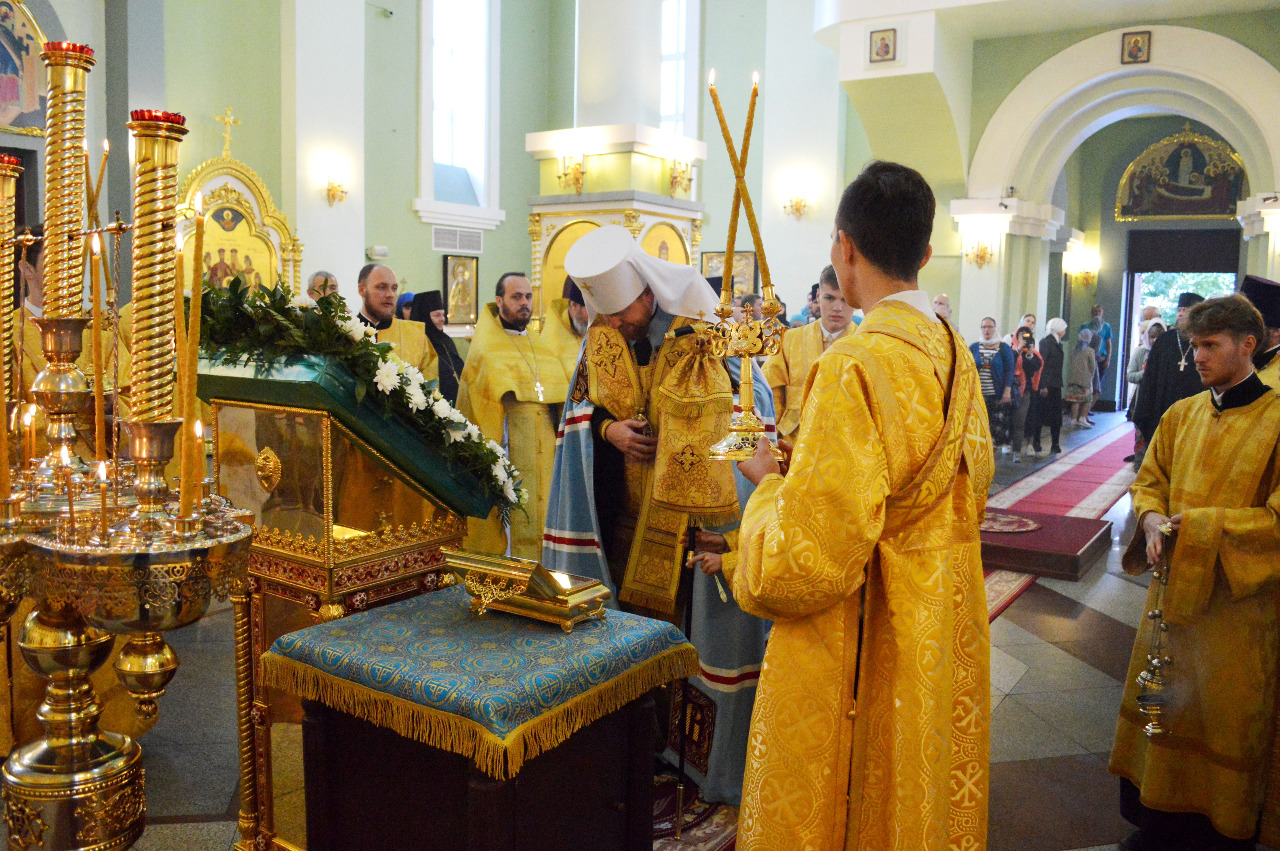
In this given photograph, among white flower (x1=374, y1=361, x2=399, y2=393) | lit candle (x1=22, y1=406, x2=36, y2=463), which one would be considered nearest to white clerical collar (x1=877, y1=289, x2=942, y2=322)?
white flower (x1=374, y1=361, x2=399, y2=393)

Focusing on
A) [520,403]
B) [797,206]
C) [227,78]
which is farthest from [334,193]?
[520,403]

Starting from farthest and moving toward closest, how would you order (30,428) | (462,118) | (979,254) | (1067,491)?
(462,118), (979,254), (1067,491), (30,428)

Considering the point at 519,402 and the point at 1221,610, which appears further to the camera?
the point at 519,402

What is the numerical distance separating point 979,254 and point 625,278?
11.3 m

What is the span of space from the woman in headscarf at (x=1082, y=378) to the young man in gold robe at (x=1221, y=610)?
13.6 metres

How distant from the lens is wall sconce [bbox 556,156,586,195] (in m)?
9.73

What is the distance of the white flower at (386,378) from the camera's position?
2344mm

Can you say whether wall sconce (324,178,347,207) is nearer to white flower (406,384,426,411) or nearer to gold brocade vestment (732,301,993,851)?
white flower (406,384,426,411)

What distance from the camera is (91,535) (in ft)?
4.67

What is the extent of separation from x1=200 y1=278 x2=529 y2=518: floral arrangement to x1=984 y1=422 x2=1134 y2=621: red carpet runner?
403 centimetres

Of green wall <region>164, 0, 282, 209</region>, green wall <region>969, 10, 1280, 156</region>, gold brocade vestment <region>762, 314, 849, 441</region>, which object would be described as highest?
green wall <region>969, 10, 1280, 156</region>

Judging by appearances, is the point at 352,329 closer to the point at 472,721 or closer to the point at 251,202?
the point at 472,721

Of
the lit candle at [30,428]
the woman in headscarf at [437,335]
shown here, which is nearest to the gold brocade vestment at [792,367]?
the woman in headscarf at [437,335]

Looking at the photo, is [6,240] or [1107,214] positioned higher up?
[1107,214]
